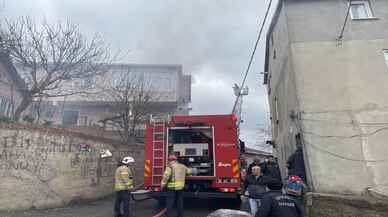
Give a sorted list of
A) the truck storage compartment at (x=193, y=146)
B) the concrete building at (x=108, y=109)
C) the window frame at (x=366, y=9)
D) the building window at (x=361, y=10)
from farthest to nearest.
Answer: the concrete building at (x=108, y=109) < the building window at (x=361, y=10) < the window frame at (x=366, y=9) < the truck storage compartment at (x=193, y=146)

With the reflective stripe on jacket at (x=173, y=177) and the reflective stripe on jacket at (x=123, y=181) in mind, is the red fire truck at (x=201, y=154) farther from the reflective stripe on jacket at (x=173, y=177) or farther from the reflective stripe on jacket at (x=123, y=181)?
the reflective stripe on jacket at (x=123, y=181)

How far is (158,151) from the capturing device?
6895 millimetres

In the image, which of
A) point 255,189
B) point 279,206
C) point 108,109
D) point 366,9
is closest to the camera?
point 279,206

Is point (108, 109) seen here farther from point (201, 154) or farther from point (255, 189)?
point (255, 189)

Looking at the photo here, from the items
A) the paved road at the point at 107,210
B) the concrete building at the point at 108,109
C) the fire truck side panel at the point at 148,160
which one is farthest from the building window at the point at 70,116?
the fire truck side panel at the point at 148,160

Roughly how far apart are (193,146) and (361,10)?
9095mm

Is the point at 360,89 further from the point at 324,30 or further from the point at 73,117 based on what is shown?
the point at 73,117

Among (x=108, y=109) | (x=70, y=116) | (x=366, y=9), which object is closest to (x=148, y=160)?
(x=366, y=9)

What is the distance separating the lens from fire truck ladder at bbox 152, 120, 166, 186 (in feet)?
22.0

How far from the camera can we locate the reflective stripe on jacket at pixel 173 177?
588 cm

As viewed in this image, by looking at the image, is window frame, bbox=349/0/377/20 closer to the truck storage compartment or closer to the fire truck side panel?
the truck storage compartment

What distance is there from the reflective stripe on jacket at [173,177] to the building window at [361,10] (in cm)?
932

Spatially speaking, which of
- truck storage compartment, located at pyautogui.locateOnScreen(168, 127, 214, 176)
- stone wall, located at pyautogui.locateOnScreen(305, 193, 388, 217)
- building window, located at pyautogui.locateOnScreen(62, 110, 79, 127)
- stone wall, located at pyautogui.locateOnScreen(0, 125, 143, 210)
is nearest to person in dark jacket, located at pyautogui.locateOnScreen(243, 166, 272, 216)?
truck storage compartment, located at pyautogui.locateOnScreen(168, 127, 214, 176)

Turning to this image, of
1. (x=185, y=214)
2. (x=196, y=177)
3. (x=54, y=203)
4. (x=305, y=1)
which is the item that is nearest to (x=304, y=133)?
(x=196, y=177)
